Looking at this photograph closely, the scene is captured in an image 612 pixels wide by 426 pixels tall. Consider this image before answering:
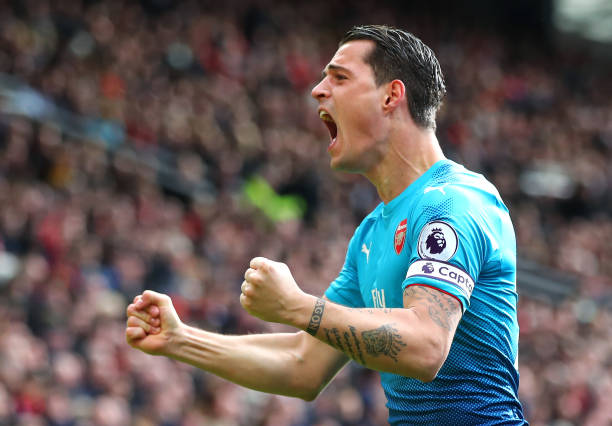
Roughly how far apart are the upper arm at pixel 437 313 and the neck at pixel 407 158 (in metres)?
0.63

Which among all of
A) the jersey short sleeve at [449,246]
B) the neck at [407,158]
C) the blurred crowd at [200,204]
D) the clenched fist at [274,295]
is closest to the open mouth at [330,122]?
the neck at [407,158]

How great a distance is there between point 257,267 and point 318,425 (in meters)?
7.34

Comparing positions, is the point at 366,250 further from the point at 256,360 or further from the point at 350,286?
the point at 256,360

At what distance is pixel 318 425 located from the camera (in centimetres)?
977

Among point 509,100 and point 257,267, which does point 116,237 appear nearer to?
point 257,267

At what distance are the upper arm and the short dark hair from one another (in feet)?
2.68

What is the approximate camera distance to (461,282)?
2744 millimetres

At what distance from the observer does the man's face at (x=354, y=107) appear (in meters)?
3.25

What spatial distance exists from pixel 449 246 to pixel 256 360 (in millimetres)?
1137

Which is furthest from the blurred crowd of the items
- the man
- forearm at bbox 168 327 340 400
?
the man

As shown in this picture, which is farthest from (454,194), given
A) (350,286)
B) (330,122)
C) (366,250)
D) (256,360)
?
(256,360)

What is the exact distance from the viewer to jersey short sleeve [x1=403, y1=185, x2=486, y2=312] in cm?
274

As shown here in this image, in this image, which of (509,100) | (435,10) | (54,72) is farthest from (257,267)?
(435,10)

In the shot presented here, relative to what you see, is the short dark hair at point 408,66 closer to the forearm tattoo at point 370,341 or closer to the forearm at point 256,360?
the forearm tattoo at point 370,341
